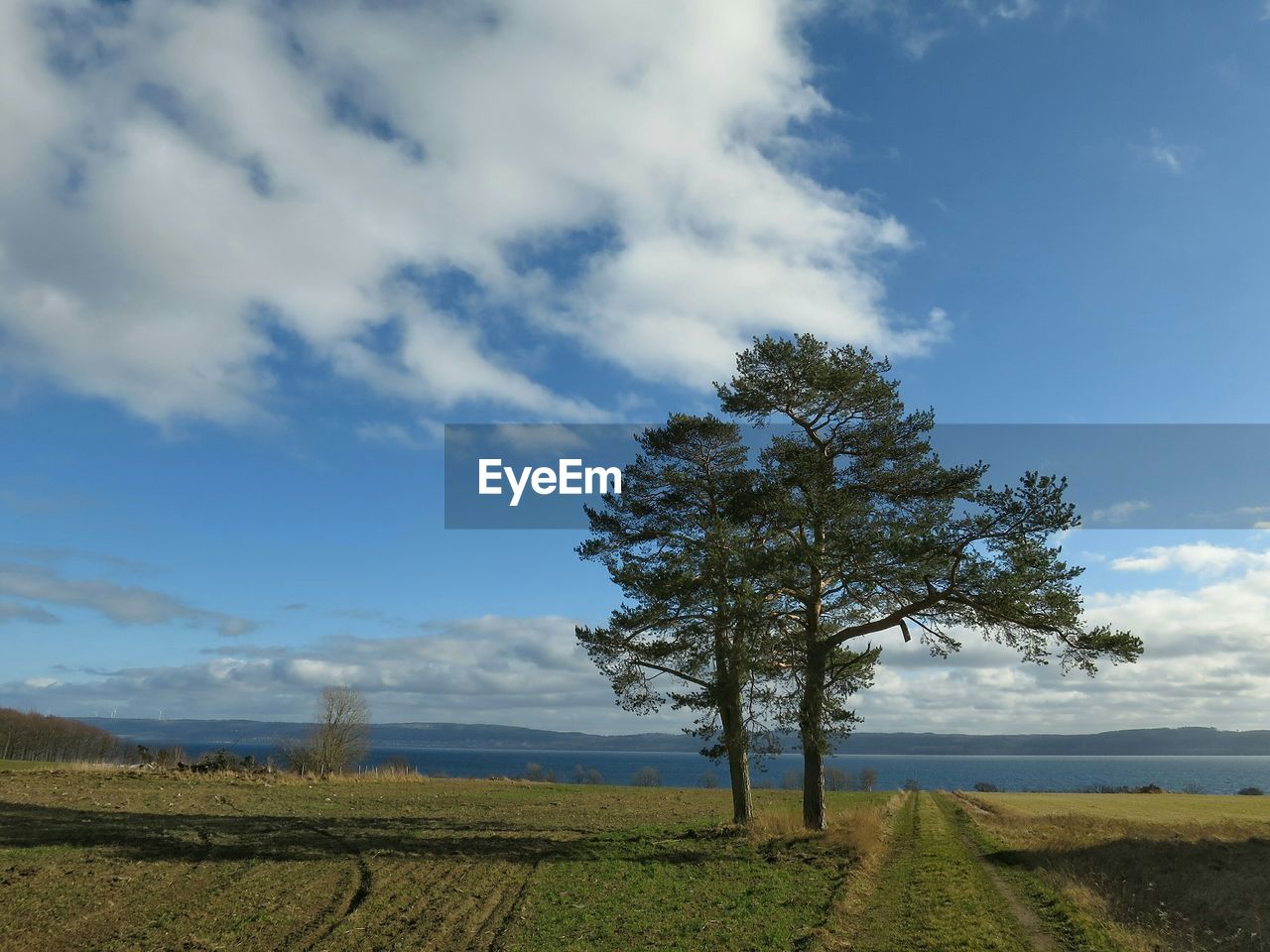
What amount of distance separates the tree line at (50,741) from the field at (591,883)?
8462 cm

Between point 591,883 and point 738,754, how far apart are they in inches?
358

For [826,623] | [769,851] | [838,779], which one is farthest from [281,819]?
[838,779]

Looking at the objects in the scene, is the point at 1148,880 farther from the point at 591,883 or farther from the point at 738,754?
the point at 591,883

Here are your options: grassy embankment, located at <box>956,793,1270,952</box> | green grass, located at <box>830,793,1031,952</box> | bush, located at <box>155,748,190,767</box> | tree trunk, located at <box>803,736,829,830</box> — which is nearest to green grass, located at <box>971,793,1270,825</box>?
grassy embankment, located at <box>956,793,1270,952</box>

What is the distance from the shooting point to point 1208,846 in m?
21.0

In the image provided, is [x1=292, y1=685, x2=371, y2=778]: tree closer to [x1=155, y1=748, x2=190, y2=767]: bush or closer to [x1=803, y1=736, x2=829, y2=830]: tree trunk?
[x1=155, y1=748, x2=190, y2=767]: bush

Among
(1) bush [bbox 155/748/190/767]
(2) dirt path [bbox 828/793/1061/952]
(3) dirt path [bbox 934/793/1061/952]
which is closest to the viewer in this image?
(2) dirt path [bbox 828/793/1061/952]

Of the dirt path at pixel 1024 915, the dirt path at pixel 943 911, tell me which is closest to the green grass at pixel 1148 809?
the dirt path at pixel 1024 915

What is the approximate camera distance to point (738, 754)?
24266 mm

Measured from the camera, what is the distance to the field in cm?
1201

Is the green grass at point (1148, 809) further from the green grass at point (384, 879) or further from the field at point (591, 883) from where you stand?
the green grass at point (384, 879)

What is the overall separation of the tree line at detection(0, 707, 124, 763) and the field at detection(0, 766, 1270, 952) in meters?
84.6

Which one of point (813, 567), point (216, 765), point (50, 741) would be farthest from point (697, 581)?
point (50, 741)

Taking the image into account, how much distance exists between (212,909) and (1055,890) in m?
15.7
